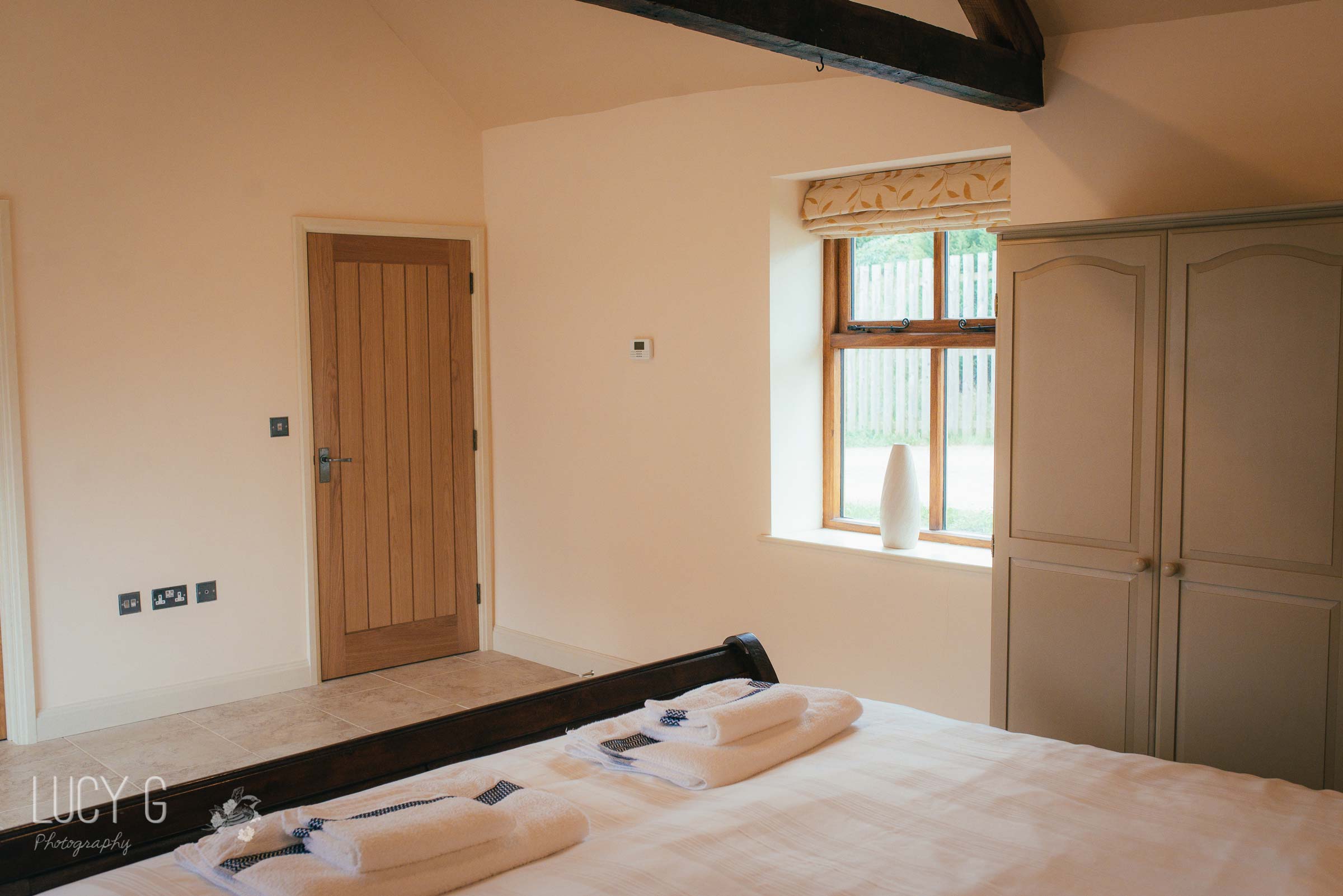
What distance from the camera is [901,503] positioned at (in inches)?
154

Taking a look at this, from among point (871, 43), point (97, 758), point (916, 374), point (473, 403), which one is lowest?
point (97, 758)

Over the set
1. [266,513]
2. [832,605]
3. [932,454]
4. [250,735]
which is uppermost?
[932,454]

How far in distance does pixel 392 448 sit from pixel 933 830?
148 inches

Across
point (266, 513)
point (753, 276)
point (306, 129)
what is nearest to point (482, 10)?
point (306, 129)

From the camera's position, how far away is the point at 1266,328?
8.45ft

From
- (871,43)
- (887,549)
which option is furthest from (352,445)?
(871,43)

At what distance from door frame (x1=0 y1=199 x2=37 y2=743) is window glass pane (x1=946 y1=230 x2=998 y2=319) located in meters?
3.60

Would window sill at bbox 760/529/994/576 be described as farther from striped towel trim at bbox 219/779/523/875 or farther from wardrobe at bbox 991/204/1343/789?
striped towel trim at bbox 219/779/523/875

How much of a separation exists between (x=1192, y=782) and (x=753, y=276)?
2.63 m

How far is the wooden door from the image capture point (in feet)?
15.9

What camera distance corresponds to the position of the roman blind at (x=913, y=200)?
3.61m

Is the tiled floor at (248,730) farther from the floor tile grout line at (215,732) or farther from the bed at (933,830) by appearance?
the bed at (933,830)

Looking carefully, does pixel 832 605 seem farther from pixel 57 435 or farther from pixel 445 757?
pixel 57 435

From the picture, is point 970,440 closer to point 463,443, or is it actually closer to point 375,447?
point 463,443
